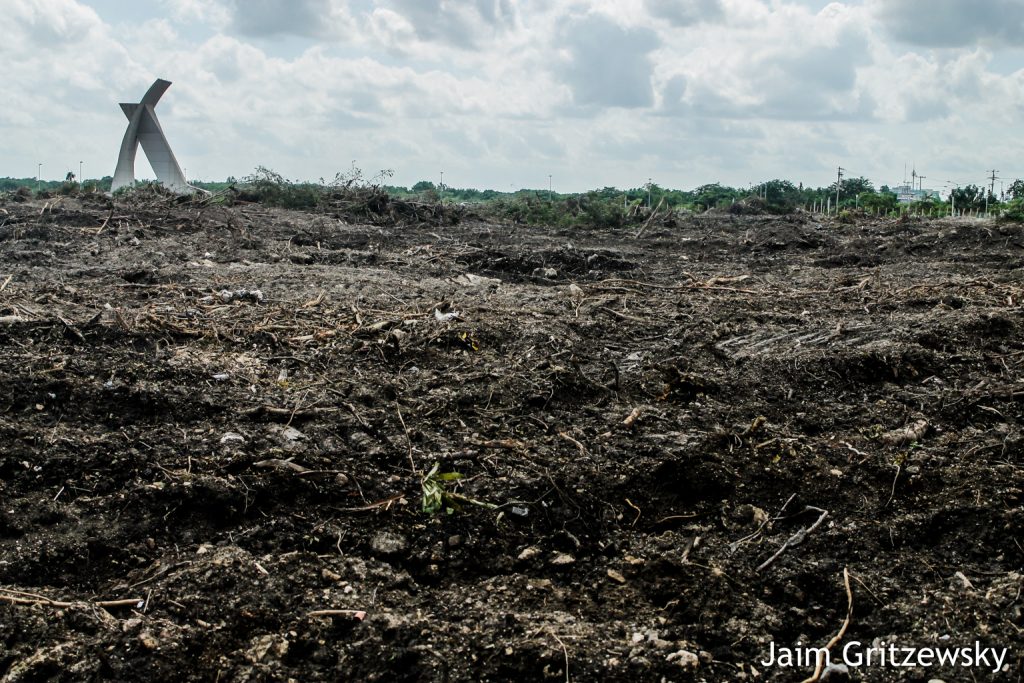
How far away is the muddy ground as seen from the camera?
103 inches

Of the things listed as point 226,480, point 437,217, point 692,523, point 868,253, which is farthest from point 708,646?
point 437,217

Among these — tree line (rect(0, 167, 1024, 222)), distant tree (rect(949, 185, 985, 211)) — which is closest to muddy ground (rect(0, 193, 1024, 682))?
tree line (rect(0, 167, 1024, 222))

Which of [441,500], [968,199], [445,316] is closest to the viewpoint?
[441,500]

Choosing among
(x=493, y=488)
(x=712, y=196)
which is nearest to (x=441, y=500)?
(x=493, y=488)

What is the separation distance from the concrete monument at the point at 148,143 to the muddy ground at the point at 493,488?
2398 cm

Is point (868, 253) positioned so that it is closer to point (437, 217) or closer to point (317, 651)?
point (437, 217)

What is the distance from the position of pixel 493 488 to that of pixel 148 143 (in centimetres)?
2904

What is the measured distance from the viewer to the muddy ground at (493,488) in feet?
8.62

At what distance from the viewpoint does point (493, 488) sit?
141 inches

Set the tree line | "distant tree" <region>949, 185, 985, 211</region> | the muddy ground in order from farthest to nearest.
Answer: "distant tree" <region>949, 185, 985, 211</region>, the tree line, the muddy ground

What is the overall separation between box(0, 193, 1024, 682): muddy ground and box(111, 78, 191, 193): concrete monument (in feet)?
78.7

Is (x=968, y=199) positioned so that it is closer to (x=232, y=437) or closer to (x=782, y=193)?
(x=782, y=193)

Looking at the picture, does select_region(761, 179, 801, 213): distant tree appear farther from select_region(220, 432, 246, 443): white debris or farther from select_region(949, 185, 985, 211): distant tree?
select_region(220, 432, 246, 443): white debris

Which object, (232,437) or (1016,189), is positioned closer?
(232,437)
